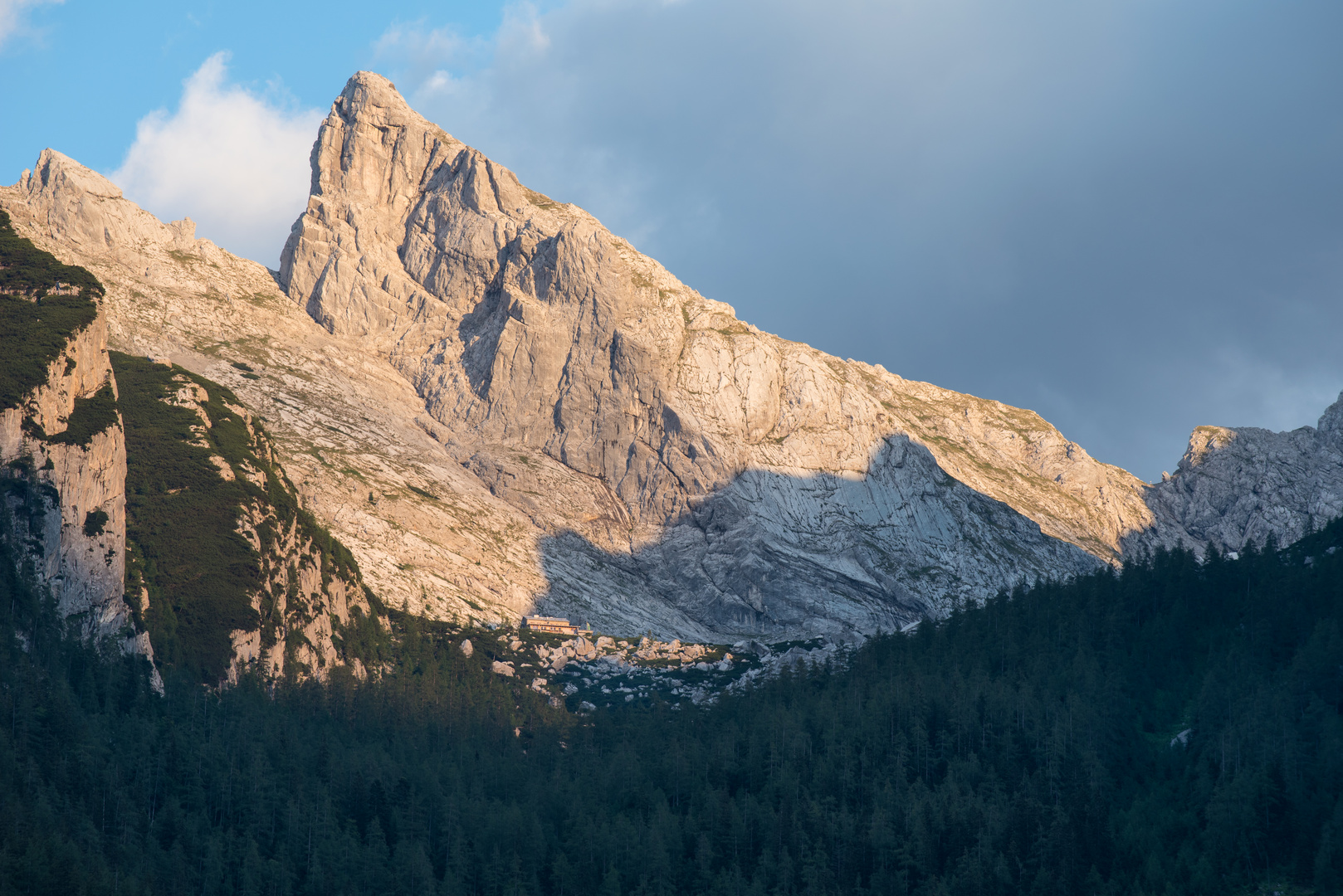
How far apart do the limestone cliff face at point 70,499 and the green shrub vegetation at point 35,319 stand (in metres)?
1.43

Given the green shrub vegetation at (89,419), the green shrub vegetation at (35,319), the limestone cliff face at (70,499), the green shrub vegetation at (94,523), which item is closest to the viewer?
the limestone cliff face at (70,499)

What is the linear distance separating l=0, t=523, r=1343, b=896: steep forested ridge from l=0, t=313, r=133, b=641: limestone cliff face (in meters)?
8.86

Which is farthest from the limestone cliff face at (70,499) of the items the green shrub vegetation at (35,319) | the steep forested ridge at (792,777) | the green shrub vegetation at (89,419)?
the steep forested ridge at (792,777)

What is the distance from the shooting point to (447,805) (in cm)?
Answer: 13738

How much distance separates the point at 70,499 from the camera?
166m

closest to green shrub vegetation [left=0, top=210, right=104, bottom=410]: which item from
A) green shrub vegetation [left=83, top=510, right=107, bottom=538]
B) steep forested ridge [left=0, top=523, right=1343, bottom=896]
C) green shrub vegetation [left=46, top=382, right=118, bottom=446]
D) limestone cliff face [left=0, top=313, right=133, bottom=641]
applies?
limestone cliff face [left=0, top=313, right=133, bottom=641]

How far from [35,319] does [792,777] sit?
394 ft

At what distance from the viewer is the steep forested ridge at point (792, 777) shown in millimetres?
119125

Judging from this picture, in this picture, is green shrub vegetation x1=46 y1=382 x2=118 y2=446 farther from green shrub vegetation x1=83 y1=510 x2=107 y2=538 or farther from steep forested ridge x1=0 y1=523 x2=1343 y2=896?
steep forested ridge x1=0 y1=523 x2=1343 y2=896

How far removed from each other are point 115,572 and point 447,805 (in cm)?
6247

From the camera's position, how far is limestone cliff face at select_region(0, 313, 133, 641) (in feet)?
521

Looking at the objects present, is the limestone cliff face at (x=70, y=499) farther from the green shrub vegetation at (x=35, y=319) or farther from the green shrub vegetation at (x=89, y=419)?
the green shrub vegetation at (x=35, y=319)

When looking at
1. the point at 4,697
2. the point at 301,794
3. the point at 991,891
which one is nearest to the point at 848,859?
the point at 991,891

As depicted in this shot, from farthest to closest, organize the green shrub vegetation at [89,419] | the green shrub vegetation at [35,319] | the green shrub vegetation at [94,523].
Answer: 1. the green shrub vegetation at [89,419]
2. the green shrub vegetation at [94,523]
3. the green shrub vegetation at [35,319]
